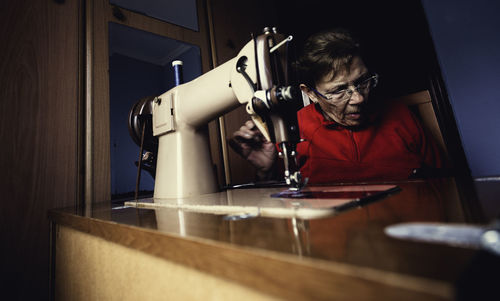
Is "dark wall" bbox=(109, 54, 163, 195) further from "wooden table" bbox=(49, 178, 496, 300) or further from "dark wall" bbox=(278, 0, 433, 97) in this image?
"dark wall" bbox=(278, 0, 433, 97)

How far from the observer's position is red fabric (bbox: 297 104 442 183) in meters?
1.29

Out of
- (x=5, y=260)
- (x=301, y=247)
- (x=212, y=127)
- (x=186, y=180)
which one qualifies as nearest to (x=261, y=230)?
(x=301, y=247)

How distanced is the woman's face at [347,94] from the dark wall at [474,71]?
0.90 meters

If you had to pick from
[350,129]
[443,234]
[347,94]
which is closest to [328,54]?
[347,94]

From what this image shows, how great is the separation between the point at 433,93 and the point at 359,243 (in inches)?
76.1

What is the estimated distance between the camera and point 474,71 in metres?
1.67

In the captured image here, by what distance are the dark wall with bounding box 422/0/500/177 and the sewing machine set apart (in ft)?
5.61

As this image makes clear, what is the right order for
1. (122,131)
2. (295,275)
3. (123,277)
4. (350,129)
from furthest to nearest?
1. (350,129)
2. (122,131)
3. (123,277)
4. (295,275)

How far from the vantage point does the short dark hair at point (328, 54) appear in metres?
1.33

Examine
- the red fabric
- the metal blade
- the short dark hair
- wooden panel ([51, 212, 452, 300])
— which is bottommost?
wooden panel ([51, 212, 452, 300])

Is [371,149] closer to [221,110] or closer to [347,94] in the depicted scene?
[347,94]

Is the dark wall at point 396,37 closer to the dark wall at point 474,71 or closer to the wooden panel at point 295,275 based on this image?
the dark wall at point 474,71

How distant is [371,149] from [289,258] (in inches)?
53.2

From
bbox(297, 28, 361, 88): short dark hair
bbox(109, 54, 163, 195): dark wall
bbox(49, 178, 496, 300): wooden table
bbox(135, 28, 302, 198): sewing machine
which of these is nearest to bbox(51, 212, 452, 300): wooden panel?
bbox(49, 178, 496, 300): wooden table
